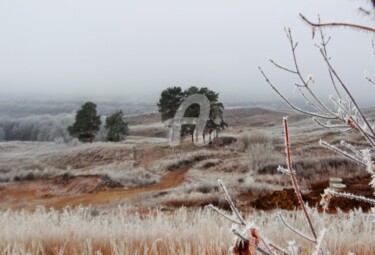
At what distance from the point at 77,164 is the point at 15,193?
13853mm

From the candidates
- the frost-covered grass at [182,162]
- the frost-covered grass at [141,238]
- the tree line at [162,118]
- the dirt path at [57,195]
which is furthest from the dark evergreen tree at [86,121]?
the frost-covered grass at [141,238]

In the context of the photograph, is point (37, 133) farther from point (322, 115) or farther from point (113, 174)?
point (322, 115)

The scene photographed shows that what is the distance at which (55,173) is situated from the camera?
25891mm

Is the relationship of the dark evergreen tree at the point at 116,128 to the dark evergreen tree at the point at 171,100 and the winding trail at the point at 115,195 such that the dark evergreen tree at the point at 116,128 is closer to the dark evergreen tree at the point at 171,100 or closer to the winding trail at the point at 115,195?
the dark evergreen tree at the point at 171,100

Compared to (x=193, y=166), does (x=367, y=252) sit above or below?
above

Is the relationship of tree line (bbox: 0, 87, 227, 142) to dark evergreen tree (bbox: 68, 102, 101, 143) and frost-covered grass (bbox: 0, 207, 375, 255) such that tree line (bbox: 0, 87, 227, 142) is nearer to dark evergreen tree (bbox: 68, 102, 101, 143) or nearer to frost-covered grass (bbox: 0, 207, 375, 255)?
dark evergreen tree (bbox: 68, 102, 101, 143)


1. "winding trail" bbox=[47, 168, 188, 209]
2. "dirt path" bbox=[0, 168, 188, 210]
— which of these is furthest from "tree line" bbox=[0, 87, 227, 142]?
"dirt path" bbox=[0, 168, 188, 210]

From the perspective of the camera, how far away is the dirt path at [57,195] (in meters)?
17.8

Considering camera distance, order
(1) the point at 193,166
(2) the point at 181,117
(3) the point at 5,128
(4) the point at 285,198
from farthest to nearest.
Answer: (3) the point at 5,128 < (2) the point at 181,117 < (1) the point at 193,166 < (4) the point at 285,198

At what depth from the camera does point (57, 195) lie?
21188mm

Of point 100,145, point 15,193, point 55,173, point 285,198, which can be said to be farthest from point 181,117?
point 285,198

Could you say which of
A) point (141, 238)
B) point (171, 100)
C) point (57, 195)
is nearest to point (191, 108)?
point (171, 100)

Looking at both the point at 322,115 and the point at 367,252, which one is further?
the point at 367,252

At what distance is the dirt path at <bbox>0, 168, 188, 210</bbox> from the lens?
699 inches
